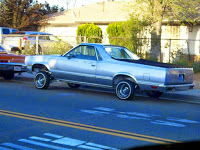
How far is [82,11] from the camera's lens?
33688 millimetres

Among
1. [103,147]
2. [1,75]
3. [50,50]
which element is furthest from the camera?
[50,50]

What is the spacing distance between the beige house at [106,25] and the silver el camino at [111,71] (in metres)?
7.92

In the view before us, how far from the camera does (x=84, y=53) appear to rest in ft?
41.8

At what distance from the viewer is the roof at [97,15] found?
28111 millimetres

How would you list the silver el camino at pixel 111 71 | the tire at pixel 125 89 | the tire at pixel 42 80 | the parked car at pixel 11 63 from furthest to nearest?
1. the parked car at pixel 11 63
2. the tire at pixel 42 80
3. the tire at pixel 125 89
4. the silver el camino at pixel 111 71

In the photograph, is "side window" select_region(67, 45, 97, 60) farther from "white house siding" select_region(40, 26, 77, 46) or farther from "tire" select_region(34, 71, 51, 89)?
"white house siding" select_region(40, 26, 77, 46)

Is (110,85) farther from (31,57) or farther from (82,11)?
(82,11)

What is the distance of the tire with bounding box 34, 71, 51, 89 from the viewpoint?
13.3 metres

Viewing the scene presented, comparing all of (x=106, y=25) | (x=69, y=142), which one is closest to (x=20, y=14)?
(x=106, y=25)

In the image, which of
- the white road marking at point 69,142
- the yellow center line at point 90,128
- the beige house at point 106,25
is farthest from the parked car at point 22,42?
the white road marking at point 69,142

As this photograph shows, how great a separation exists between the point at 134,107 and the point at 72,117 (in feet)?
7.57

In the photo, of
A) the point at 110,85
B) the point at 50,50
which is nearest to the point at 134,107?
the point at 110,85

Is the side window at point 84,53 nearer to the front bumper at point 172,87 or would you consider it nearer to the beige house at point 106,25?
the front bumper at point 172,87

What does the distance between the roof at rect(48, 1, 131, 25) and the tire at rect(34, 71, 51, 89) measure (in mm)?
14143
